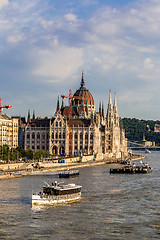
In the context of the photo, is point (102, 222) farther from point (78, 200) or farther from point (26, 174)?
point (26, 174)

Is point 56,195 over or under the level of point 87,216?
over

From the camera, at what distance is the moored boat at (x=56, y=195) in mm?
85812

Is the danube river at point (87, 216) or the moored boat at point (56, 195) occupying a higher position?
the moored boat at point (56, 195)

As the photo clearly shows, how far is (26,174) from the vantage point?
465 ft

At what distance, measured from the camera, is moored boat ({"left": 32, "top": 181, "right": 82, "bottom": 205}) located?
282ft

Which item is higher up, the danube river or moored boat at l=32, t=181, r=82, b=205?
moored boat at l=32, t=181, r=82, b=205

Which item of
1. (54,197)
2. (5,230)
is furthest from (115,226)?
(54,197)

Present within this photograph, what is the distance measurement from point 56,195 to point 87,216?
45.7ft

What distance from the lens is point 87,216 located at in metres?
75.7

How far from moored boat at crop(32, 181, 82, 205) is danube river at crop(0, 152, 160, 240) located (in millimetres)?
1959

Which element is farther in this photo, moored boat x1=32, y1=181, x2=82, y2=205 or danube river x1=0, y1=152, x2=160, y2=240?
moored boat x1=32, y1=181, x2=82, y2=205

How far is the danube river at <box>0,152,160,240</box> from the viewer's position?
6512 centimetres

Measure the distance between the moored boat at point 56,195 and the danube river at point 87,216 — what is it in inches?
77.1

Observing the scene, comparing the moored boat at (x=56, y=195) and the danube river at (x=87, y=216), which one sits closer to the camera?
the danube river at (x=87, y=216)
